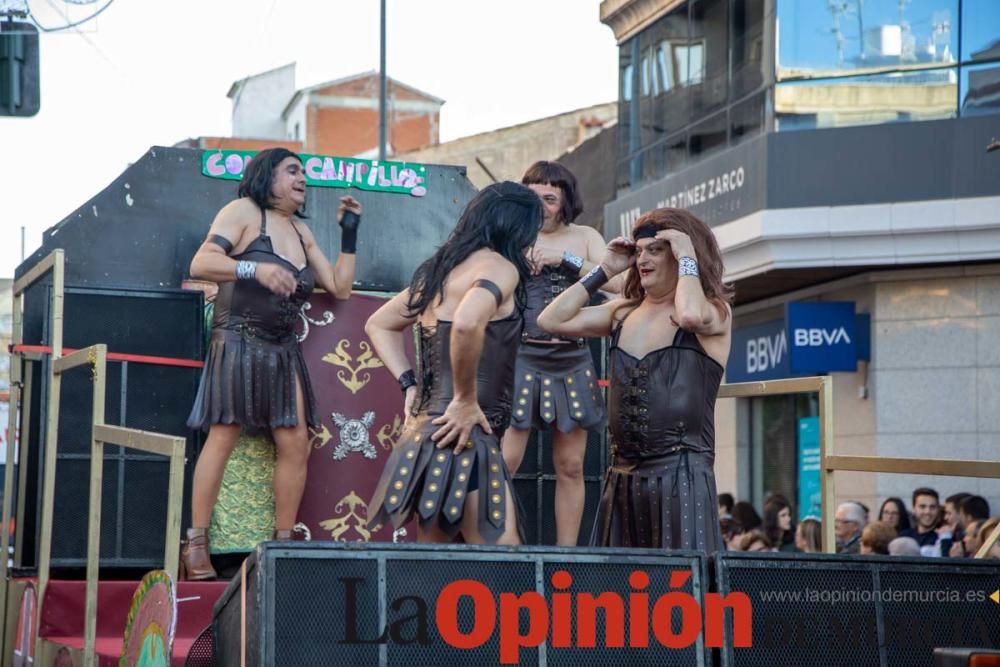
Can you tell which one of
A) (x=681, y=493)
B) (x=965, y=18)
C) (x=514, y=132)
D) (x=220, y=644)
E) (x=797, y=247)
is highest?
(x=514, y=132)

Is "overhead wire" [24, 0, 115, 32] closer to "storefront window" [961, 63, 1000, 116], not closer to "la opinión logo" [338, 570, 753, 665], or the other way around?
"la opinión logo" [338, 570, 753, 665]

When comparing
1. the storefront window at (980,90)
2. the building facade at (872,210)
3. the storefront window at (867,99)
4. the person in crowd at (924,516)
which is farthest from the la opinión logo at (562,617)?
the storefront window at (867,99)

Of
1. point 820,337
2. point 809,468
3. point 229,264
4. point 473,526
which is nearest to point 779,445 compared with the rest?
point 809,468

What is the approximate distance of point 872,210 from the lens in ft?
54.6

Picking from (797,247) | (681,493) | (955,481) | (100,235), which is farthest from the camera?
(797,247)

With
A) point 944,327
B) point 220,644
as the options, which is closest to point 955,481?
point 944,327

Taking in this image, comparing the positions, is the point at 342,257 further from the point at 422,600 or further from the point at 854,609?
the point at 854,609

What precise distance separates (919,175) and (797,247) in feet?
4.91

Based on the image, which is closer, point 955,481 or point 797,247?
point 955,481

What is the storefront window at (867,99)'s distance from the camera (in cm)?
1658

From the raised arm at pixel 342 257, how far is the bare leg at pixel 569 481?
1427mm

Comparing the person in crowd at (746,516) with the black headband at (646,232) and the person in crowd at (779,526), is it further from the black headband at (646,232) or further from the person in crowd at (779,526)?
the black headband at (646,232)

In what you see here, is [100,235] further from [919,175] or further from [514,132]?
[514,132]

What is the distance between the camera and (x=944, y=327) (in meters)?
16.8
